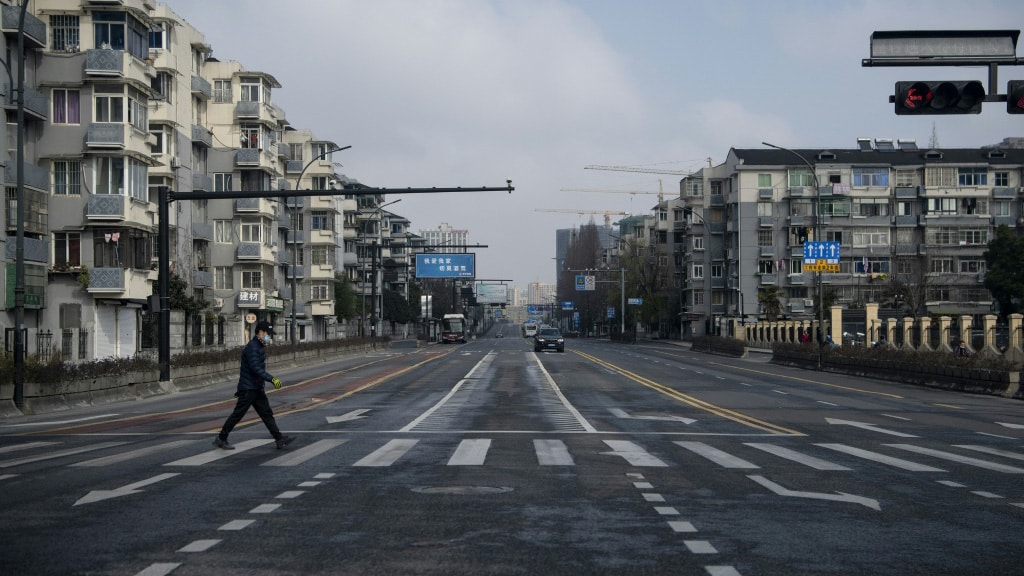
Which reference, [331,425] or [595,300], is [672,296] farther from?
[331,425]

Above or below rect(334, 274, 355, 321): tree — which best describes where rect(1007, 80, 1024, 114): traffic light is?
above

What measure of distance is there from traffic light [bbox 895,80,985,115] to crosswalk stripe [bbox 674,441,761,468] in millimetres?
5991

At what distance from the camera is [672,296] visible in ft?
459

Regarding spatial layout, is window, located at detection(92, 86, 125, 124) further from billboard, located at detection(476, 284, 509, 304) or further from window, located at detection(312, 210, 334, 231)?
billboard, located at detection(476, 284, 509, 304)

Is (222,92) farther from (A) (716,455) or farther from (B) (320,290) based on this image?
(A) (716,455)

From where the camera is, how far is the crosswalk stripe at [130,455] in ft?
45.4

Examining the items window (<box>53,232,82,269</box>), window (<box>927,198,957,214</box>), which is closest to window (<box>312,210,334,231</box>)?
window (<box>53,232,82,269</box>)

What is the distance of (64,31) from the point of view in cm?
5066

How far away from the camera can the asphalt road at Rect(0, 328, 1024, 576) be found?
300 inches

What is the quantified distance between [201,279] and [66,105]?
24493 millimetres

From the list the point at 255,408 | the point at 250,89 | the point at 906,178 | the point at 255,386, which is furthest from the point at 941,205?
the point at 255,408

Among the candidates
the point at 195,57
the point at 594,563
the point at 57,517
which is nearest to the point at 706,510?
the point at 594,563

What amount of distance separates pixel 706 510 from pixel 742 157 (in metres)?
107

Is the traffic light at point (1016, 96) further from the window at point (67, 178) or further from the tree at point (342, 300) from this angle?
the tree at point (342, 300)
